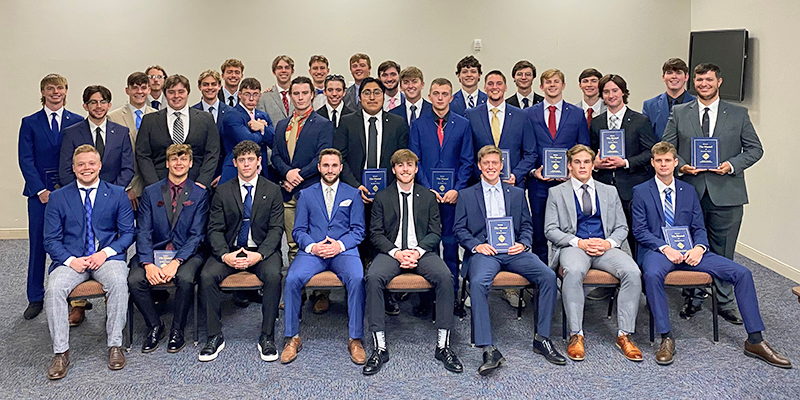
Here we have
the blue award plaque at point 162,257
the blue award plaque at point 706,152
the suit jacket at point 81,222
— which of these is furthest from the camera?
the blue award plaque at point 706,152

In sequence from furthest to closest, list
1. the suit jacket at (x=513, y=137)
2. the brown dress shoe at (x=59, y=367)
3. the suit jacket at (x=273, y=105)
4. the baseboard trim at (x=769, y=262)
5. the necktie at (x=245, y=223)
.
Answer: the baseboard trim at (x=769, y=262)
the suit jacket at (x=273, y=105)
the suit jacket at (x=513, y=137)
the necktie at (x=245, y=223)
the brown dress shoe at (x=59, y=367)

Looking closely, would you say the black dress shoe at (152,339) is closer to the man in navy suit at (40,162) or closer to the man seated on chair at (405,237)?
the man in navy suit at (40,162)

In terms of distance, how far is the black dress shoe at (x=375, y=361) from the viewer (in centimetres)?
362

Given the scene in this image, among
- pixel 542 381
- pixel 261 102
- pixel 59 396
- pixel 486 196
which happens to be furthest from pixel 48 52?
pixel 542 381

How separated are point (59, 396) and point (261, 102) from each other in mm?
2743

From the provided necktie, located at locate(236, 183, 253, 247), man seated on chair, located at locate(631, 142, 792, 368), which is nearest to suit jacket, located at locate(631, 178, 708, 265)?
man seated on chair, located at locate(631, 142, 792, 368)

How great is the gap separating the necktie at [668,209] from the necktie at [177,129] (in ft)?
11.3

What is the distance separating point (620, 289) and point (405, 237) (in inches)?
56.2

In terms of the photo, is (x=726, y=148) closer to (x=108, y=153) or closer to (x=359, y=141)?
(x=359, y=141)

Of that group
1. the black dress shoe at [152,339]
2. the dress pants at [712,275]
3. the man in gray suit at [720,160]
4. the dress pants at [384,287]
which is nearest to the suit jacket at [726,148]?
the man in gray suit at [720,160]

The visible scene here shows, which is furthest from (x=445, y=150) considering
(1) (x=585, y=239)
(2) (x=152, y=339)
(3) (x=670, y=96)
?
(2) (x=152, y=339)

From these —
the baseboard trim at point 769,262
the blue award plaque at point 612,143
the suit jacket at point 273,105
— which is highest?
the suit jacket at point 273,105

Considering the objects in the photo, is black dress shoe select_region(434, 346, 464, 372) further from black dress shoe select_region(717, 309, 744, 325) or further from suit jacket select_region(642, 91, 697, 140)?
suit jacket select_region(642, 91, 697, 140)

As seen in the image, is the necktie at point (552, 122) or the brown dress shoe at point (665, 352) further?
the necktie at point (552, 122)
